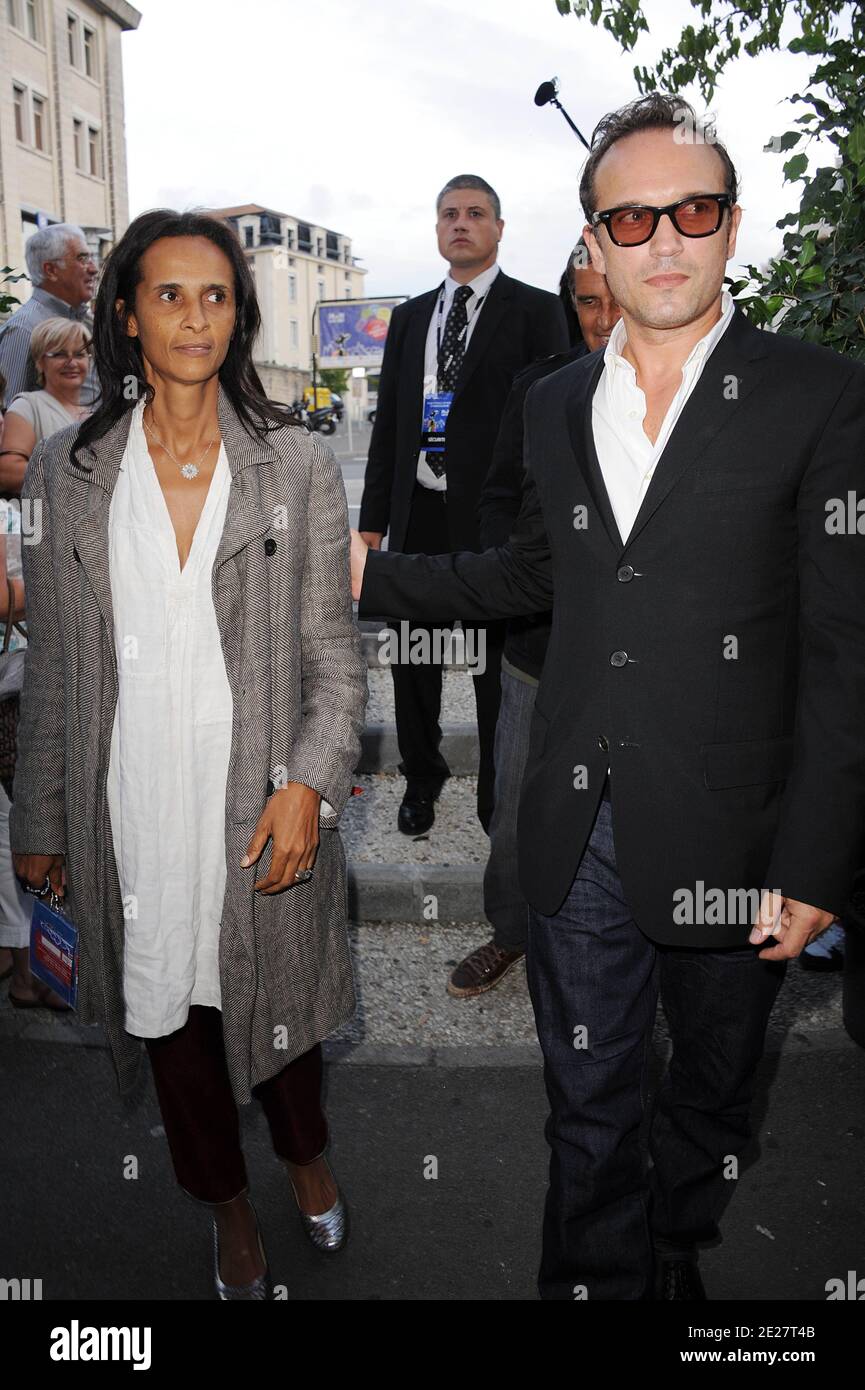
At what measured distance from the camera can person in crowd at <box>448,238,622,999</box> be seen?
3914mm

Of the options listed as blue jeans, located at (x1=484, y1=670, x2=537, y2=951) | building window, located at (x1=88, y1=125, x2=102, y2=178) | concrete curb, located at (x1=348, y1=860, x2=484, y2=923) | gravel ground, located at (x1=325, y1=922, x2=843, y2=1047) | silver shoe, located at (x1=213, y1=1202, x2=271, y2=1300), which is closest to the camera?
silver shoe, located at (x1=213, y1=1202, x2=271, y2=1300)

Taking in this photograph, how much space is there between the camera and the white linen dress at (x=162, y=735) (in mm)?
2627

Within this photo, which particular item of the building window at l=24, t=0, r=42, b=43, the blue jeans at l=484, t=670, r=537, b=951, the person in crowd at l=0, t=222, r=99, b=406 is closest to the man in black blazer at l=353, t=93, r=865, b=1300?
the blue jeans at l=484, t=670, r=537, b=951

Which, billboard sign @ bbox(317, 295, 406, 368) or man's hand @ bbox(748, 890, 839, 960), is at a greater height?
billboard sign @ bbox(317, 295, 406, 368)

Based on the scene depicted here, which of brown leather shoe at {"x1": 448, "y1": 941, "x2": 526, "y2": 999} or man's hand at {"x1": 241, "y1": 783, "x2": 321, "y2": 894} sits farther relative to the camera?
brown leather shoe at {"x1": 448, "y1": 941, "x2": 526, "y2": 999}

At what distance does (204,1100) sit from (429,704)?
3099 millimetres

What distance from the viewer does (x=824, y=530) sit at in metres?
2.25

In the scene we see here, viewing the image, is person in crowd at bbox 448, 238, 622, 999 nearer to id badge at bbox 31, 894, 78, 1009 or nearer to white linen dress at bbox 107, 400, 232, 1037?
white linen dress at bbox 107, 400, 232, 1037

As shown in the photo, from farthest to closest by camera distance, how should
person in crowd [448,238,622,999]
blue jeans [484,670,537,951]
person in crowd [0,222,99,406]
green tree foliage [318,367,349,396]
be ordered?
1. green tree foliage [318,367,349,396]
2. person in crowd [0,222,99,406]
3. blue jeans [484,670,537,951]
4. person in crowd [448,238,622,999]

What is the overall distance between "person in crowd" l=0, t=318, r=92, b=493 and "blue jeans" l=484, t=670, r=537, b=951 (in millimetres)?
2668

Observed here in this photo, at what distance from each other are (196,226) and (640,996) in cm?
203

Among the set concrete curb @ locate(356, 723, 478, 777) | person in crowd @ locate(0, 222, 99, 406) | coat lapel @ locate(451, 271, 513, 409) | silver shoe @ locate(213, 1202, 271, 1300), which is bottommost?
silver shoe @ locate(213, 1202, 271, 1300)
